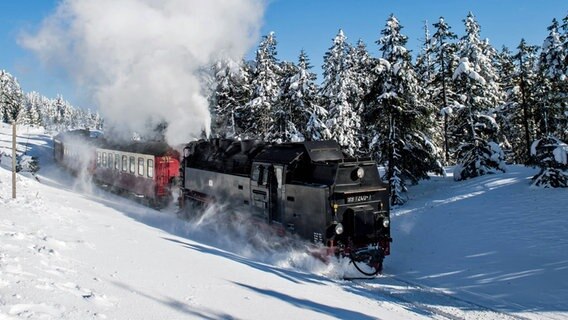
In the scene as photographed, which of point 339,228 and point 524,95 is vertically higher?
point 524,95

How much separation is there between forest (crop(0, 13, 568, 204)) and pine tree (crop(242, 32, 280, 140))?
0.29 feet

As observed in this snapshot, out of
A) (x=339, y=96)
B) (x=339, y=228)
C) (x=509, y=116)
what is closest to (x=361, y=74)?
(x=339, y=96)

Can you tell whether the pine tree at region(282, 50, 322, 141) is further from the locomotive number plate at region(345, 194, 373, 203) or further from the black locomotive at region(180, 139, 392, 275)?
the locomotive number plate at region(345, 194, 373, 203)

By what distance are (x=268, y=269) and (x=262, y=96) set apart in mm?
24189

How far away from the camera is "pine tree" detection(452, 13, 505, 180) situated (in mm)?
25281

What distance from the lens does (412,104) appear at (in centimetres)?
2328

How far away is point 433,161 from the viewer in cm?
2442

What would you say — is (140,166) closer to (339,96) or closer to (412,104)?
(412,104)

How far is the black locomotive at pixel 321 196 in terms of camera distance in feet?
37.3

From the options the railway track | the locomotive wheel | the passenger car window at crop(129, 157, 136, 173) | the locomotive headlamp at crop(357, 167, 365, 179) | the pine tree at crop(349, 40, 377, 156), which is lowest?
the railway track

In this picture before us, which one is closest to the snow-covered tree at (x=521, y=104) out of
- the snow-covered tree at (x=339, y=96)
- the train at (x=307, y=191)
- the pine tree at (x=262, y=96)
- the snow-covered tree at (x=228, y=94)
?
the snow-covered tree at (x=339, y=96)

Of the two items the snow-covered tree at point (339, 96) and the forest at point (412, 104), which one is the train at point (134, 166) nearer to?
the forest at point (412, 104)

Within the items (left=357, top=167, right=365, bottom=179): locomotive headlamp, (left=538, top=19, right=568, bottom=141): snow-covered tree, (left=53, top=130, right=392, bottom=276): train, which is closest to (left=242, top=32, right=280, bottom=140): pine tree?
(left=53, top=130, right=392, bottom=276): train

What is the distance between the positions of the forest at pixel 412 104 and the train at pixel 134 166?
9982 mm
